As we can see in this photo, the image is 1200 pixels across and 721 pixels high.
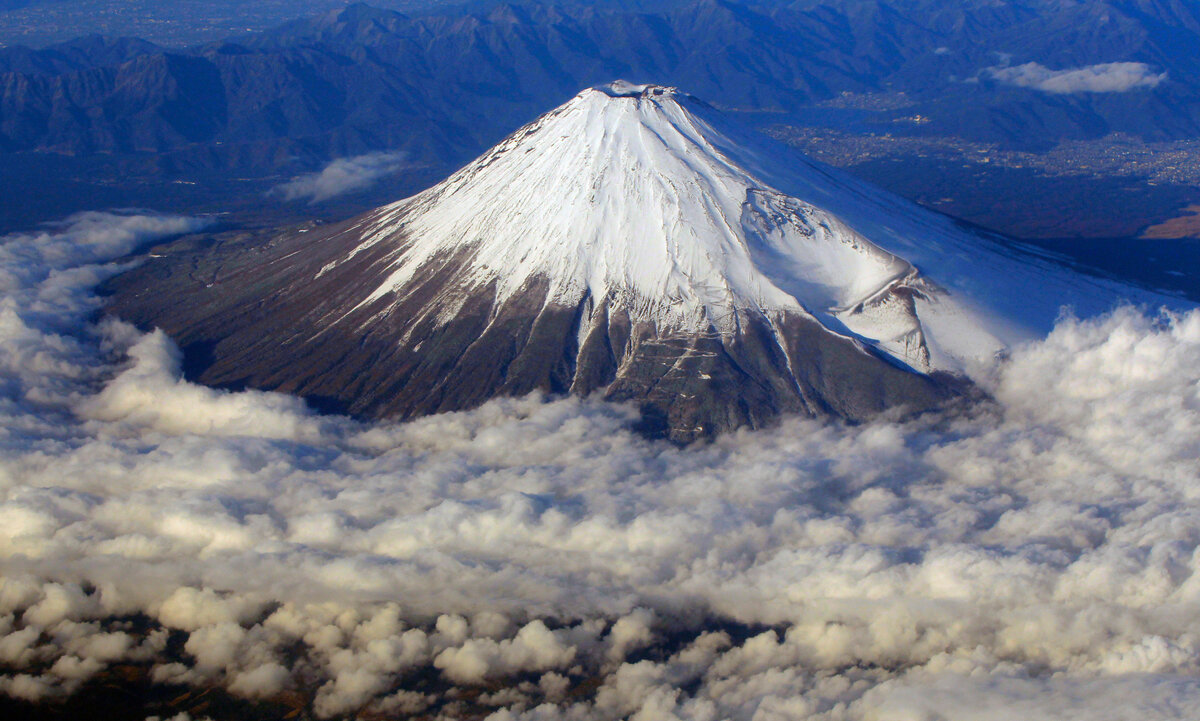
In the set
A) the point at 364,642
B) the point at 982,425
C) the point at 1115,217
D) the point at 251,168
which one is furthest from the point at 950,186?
the point at 364,642

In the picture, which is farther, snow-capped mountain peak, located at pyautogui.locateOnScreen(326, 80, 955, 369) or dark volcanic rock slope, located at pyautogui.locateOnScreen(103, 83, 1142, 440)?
snow-capped mountain peak, located at pyautogui.locateOnScreen(326, 80, 955, 369)

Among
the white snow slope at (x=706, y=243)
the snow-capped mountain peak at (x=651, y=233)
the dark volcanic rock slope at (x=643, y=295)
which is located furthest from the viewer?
the snow-capped mountain peak at (x=651, y=233)

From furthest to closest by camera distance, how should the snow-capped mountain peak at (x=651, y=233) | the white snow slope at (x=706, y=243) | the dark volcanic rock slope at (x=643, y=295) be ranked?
the snow-capped mountain peak at (x=651, y=233), the white snow slope at (x=706, y=243), the dark volcanic rock slope at (x=643, y=295)

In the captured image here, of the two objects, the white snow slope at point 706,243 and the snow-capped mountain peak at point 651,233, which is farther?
the snow-capped mountain peak at point 651,233

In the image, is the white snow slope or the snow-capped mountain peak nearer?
the white snow slope

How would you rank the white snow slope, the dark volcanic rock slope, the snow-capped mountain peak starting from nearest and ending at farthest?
the dark volcanic rock slope < the white snow slope < the snow-capped mountain peak

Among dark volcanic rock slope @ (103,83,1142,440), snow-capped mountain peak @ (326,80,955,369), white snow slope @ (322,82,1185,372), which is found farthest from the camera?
snow-capped mountain peak @ (326,80,955,369)
